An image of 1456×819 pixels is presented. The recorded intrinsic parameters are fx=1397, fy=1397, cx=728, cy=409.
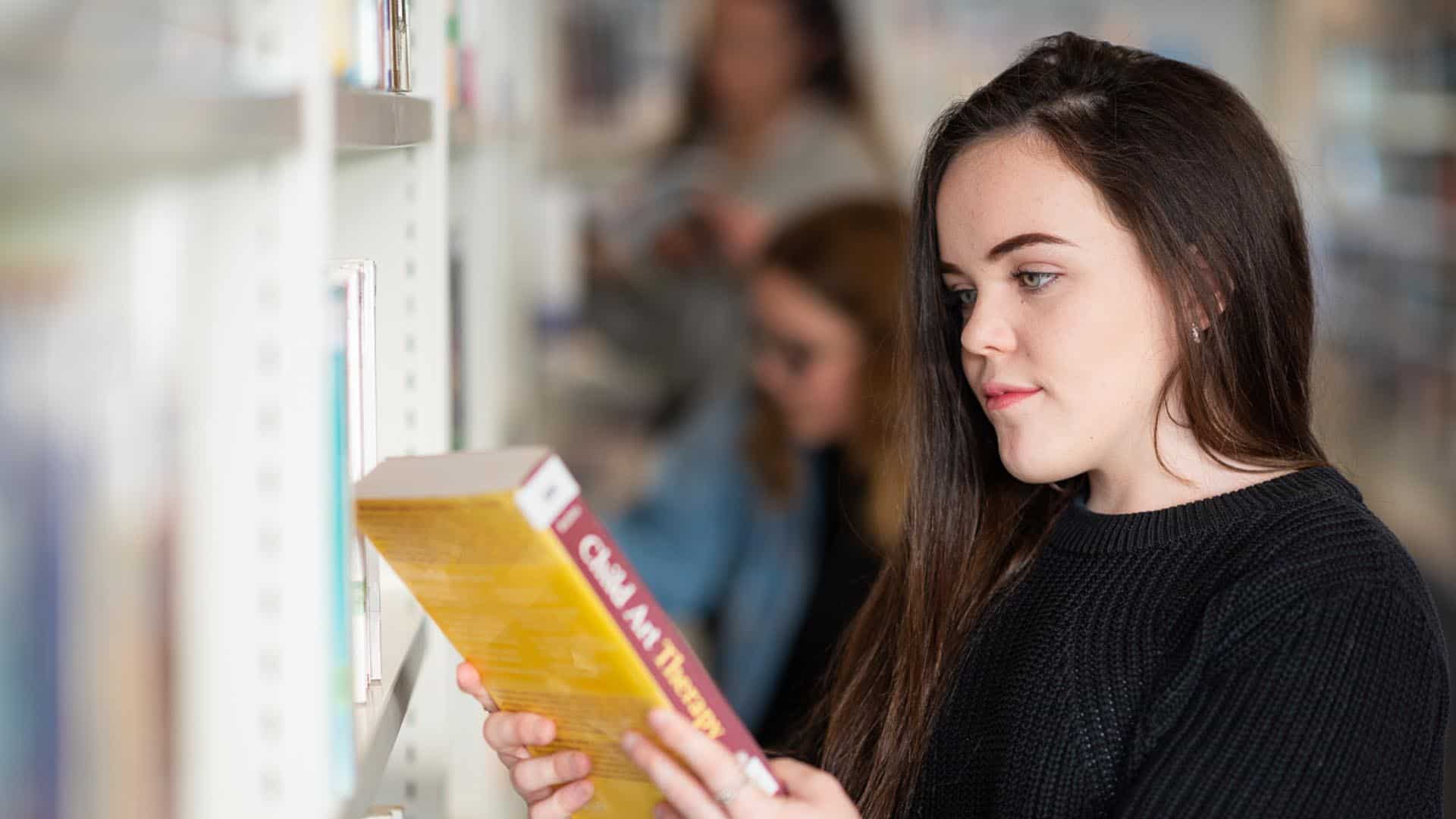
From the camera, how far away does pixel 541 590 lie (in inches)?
28.7

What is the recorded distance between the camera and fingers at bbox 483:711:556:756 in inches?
35.9

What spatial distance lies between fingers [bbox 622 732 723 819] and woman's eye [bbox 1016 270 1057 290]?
1.47 feet

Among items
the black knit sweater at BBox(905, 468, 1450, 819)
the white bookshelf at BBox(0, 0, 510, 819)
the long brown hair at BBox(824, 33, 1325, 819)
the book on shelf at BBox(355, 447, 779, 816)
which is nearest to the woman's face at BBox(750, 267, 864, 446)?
the long brown hair at BBox(824, 33, 1325, 819)

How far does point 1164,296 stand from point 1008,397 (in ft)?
0.44

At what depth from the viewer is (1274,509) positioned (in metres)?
1.00

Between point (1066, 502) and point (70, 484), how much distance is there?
2.90 ft

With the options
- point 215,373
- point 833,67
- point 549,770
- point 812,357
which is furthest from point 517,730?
point 833,67

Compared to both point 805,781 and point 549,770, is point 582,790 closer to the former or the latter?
point 549,770

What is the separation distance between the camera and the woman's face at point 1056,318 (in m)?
1.01

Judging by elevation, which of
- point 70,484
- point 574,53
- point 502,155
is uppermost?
point 574,53

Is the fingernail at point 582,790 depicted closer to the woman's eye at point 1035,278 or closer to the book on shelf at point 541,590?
the book on shelf at point 541,590

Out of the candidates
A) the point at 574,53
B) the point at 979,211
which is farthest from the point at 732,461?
the point at 979,211

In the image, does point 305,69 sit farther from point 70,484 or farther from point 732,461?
point 732,461

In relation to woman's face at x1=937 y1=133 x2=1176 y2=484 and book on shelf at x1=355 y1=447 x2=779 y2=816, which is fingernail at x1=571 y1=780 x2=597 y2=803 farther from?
woman's face at x1=937 y1=133 x2=1176 y2=484
